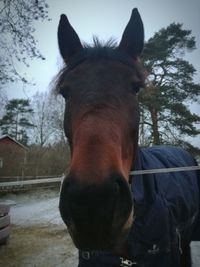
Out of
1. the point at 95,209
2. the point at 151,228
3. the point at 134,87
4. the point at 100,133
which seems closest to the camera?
the point at 95,209

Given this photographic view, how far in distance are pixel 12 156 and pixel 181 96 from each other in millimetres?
11734

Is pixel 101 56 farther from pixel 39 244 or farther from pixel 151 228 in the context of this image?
pixel 39 244

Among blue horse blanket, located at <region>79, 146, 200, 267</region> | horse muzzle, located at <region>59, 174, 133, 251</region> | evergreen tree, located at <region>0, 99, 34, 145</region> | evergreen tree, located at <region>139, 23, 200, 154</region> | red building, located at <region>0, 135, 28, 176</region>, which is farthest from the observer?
evergreen tree, located at <region>0, 99, 34, 145</region>

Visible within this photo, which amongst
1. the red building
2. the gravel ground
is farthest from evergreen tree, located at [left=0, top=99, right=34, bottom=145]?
the gravel ground

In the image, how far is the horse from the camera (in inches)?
56.4

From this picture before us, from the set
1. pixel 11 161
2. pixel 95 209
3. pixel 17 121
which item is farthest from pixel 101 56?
pixel 17 121

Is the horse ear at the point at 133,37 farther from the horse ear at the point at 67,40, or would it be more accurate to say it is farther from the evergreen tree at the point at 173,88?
the evergreen tree at the point at 173,88

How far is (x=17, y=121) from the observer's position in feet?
119

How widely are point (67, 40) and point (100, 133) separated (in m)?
1.34

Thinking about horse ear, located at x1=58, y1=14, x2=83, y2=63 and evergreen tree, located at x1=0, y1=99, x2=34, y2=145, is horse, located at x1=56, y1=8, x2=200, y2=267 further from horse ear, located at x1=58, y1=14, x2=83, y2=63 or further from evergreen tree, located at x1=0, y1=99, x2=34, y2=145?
evergreen tree, located at x1=0, y1=99, x2=34, y2=145

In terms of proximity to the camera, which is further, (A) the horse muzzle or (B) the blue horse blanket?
(B) the blue horse blanket

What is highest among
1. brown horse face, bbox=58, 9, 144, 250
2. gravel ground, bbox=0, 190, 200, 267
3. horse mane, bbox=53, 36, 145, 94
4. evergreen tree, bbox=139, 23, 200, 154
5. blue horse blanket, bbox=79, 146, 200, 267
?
evergreen tree, bbox=139, 23, 200, 154

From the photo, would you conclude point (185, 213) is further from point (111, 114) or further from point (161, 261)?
point (111, 114)

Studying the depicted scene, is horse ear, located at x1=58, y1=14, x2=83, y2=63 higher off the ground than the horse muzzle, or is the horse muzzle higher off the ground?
horse ear, located at x1=58, y1=14, x2=83, y2=63
